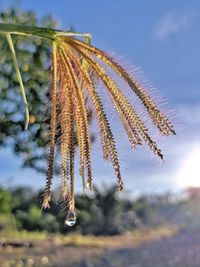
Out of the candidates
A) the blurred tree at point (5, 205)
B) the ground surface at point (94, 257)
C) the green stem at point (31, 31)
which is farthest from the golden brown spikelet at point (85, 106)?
the blurred tree at point (5, 205)

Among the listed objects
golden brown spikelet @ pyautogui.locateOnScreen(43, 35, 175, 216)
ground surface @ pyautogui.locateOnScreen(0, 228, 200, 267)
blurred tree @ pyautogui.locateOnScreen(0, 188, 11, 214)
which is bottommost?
golden brown spikelet @ pyautogui.locateOnScreen(43, 35, 175, 216)

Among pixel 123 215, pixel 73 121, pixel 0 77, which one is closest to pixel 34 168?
pixel 0 77

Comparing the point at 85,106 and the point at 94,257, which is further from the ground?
the point at 94,257

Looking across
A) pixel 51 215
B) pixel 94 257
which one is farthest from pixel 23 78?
pixel 51 215

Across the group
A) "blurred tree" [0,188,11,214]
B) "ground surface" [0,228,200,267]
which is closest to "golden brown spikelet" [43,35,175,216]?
"ground surface" [0,228,200,267]

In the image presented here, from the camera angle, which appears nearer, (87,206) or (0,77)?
(0,77)

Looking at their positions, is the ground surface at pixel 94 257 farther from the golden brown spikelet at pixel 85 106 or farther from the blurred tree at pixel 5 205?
the golden brown spikelet at pixel 85 106

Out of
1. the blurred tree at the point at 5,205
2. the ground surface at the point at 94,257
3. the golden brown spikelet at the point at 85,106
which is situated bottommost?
the golden brown spikelet at the point at 85,106

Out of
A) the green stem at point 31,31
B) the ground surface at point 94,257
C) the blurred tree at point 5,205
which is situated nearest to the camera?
the green stem at point 31,31

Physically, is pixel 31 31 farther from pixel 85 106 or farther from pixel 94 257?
pixel 94 257

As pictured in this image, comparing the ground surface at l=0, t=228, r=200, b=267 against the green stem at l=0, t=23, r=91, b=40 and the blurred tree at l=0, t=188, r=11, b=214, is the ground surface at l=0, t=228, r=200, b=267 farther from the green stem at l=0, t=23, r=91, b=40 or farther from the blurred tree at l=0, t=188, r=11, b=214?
the green stem at l=0, t=23, r=91, b=40

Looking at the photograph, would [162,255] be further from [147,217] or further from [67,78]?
[147,217]
